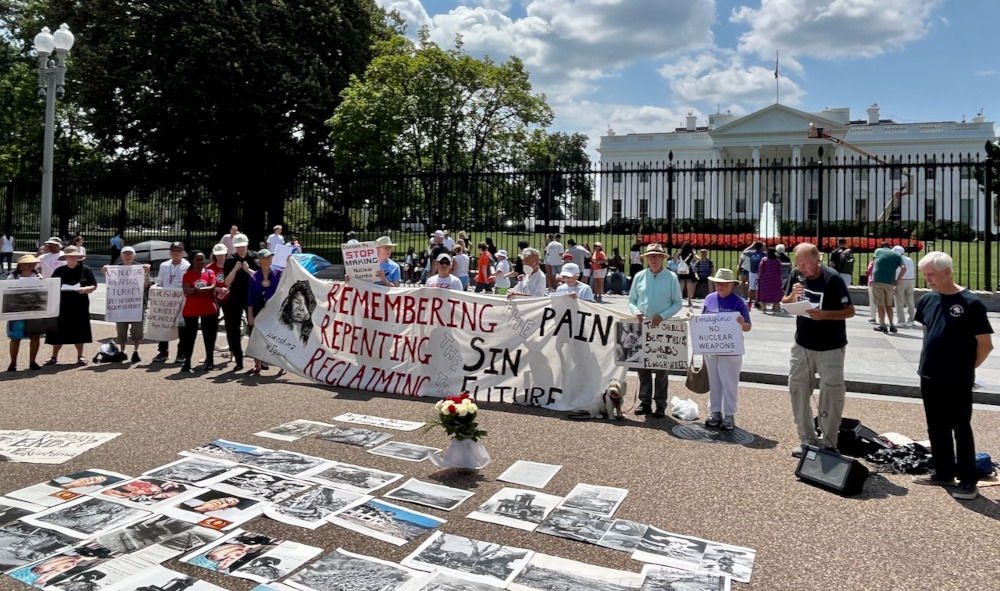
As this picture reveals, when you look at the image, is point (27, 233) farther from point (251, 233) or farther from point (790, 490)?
point (790, 490)

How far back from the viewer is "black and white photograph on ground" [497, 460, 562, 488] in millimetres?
5482

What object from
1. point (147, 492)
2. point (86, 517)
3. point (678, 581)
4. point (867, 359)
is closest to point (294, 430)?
point (147, 492)

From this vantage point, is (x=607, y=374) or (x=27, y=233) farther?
(x=27, y=233)

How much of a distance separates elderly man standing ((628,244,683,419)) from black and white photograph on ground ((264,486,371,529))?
3870 mm

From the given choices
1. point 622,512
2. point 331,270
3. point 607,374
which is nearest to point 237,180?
point 331,270

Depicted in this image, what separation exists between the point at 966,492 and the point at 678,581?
2.87 m

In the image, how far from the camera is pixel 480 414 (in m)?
7.79

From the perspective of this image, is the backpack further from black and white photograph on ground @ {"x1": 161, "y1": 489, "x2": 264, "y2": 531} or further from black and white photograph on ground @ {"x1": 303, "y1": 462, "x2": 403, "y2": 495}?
black and white photograph on ground @ {"x1": 161, "y1": 489, "x2": 264, "y2": 531}

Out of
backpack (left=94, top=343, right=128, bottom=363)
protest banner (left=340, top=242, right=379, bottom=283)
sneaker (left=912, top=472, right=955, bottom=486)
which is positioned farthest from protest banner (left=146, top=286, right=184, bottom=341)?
sneaker (left=912, top=472, right=955, bottom=486)

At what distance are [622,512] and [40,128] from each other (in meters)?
47.0

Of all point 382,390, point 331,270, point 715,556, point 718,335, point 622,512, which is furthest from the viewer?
point 331,270

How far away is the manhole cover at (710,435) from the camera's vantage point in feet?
22.4

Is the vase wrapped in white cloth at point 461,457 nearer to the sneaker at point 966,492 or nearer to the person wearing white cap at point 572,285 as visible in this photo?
the person wearing white cap at point 572,285

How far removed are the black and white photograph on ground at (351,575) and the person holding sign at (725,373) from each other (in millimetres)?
4280
